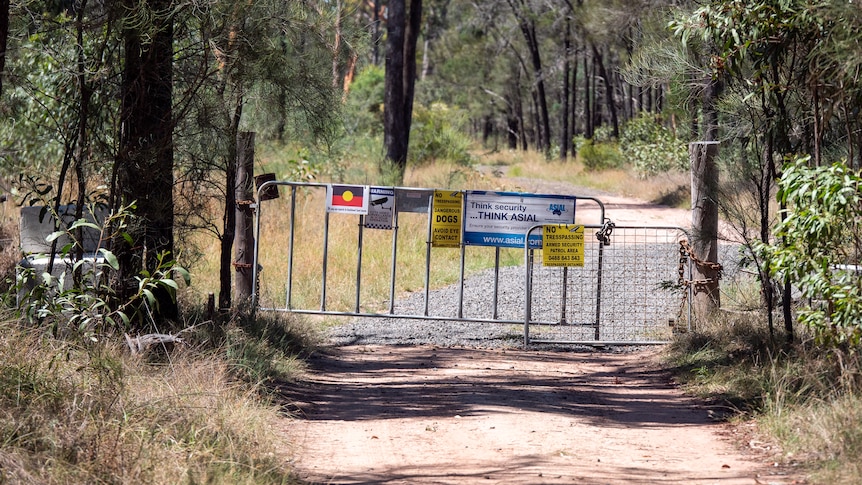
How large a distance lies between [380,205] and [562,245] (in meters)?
2.01

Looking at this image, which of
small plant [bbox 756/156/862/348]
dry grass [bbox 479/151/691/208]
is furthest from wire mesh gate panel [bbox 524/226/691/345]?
dry grass [bbox 479/151/691/208]

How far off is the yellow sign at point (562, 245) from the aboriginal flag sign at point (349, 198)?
1.96 meters

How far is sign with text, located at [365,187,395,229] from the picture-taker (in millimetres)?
10602

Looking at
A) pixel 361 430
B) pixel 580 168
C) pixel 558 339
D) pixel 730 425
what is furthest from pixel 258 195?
pixel 580 168

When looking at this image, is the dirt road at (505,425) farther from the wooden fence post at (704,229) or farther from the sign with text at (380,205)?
the sign with text at (380,205)

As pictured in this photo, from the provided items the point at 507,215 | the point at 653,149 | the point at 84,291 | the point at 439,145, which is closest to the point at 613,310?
the point at 507,215

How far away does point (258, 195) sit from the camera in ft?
34.0

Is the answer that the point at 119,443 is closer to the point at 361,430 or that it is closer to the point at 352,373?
the point at 361,430

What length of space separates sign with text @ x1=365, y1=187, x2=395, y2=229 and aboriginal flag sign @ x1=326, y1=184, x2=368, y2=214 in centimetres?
8

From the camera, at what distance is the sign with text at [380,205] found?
10602 mm

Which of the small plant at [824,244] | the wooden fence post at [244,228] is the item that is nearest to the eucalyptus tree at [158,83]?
the wooden fence post at [244,228]

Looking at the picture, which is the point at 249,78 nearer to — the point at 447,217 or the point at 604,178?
the point at 447,217

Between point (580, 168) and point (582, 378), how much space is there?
112ft

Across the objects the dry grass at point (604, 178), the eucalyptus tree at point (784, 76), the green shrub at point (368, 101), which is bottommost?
the eucalyptus tree at point (784, 76)
